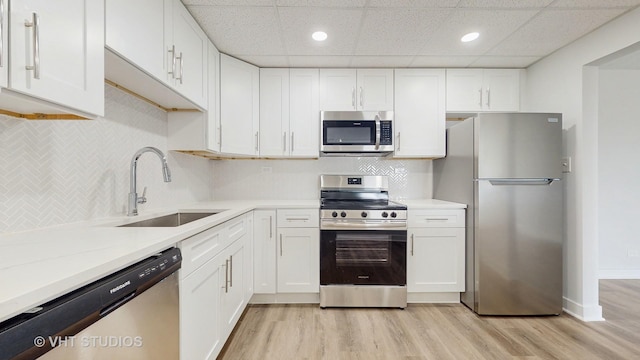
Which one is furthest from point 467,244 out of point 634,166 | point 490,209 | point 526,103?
point 634,166

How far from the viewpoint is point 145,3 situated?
4.53ft

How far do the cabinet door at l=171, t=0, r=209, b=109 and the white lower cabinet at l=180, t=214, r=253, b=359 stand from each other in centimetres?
96

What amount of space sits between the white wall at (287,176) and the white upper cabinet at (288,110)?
32 cm

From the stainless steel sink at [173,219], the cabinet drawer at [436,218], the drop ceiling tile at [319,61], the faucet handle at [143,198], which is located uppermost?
the drop ceiling tile at [319,61]

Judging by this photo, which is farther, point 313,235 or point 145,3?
Answer: point 313,235

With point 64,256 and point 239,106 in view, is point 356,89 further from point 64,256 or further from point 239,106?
point 64,256

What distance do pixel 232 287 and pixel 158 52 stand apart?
4.99 feet

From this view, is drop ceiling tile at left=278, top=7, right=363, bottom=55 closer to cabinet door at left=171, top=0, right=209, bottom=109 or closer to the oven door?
cabinet door at left=171, top=0, right=209, bottom=109

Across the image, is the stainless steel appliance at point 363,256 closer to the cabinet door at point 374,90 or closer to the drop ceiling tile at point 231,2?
the cabinet door at point 374,90

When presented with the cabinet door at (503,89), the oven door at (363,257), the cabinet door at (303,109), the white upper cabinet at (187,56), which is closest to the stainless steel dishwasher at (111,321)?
the white upper cabinet at (187,56)

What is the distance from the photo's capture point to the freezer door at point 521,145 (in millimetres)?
2260

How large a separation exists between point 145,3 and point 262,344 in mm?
2157

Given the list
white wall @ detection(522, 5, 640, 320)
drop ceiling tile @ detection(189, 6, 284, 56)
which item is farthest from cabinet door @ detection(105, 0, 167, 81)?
white wall @ detection(522, 5, 640, 320)

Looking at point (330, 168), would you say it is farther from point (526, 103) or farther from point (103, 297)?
point (103, 297)
